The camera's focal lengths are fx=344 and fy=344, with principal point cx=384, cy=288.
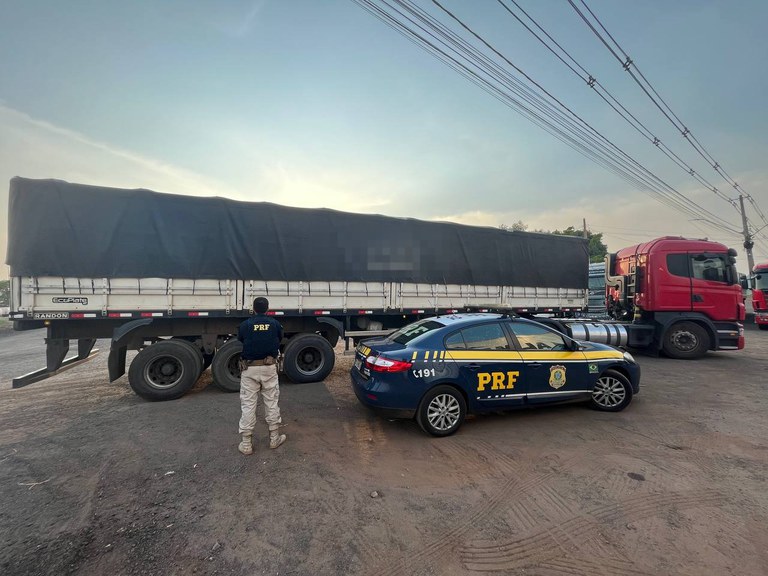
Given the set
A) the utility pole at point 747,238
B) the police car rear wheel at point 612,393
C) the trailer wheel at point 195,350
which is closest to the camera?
the police car rear wheel at point 612,393

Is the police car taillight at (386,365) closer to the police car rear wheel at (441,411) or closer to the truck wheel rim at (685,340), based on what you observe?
the police car rear wheel at (441,411)

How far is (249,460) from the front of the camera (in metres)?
3.61

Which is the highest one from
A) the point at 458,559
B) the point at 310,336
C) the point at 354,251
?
the point at 354,251

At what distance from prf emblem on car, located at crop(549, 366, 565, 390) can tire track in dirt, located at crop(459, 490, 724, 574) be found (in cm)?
172

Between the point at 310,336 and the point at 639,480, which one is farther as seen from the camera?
the point at 310,336

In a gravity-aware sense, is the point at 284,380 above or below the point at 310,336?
below

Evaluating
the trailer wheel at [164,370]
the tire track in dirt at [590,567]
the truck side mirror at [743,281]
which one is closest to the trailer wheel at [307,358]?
the trailer wheel at [164,370]

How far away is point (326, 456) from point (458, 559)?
5.95 ft

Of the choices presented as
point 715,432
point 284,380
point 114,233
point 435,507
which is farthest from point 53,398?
point 715,432

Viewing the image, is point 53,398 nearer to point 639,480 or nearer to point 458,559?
point 458,559

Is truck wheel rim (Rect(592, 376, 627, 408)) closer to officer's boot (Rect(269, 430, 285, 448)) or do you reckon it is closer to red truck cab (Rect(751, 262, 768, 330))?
officer's boot (Rect(269, 430, 285, 448))

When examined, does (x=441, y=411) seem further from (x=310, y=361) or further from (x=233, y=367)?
(x=233, y=367)

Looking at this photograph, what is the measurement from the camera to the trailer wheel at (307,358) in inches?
254

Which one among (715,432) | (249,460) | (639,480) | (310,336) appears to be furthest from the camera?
(310,336)
